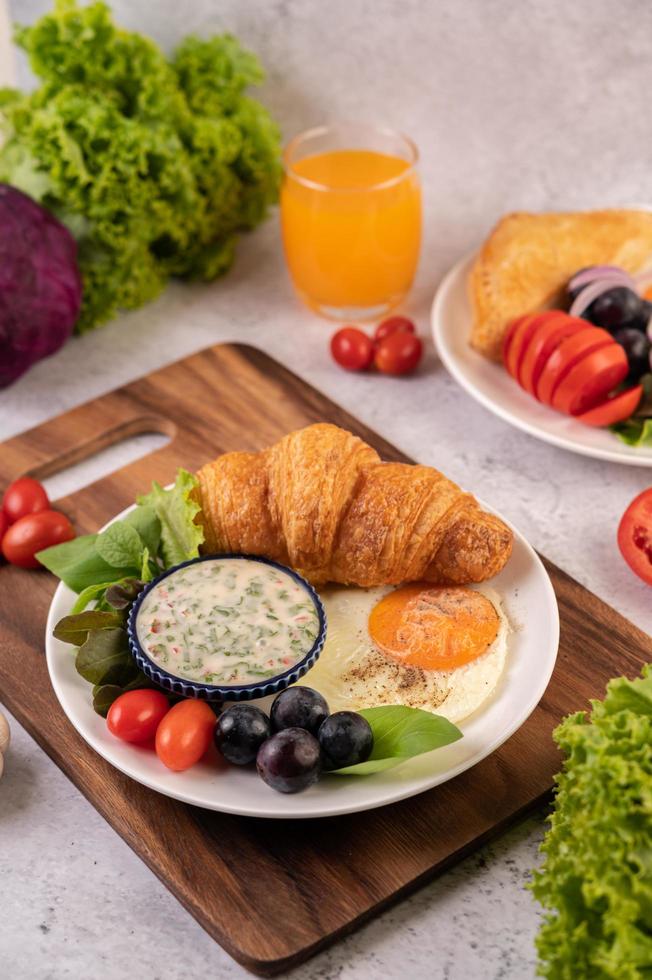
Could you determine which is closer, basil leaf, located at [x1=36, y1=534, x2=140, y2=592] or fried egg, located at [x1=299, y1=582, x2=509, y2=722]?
fried egg, located at [x1=299, y1=582, x2=509, y2=722]

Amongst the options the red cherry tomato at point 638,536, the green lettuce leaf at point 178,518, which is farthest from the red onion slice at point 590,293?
the green lettuce leaf at point 178,518

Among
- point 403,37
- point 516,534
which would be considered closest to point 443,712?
point 516,534

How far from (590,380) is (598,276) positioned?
604mm

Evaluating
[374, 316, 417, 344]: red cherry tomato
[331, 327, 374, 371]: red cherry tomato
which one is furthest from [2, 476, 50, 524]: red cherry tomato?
[374, 316, 417, 344]: red cherry tomato

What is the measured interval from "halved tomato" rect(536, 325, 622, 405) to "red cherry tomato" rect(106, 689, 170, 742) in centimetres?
181

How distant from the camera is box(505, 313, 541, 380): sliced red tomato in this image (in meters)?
4.09

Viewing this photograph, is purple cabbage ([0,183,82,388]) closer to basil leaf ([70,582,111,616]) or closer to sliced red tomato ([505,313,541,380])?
basil leaf ([70,582,111,616])

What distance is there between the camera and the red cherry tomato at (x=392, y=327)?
4.49m

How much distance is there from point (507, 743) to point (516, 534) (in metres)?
0.63

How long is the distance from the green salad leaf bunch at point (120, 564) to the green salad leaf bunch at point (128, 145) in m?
1.54

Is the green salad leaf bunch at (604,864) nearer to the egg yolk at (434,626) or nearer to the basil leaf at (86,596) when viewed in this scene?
the egg yolk at (434,626)

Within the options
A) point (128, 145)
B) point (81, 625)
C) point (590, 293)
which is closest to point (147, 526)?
point (81, 625)

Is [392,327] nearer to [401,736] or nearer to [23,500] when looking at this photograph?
[23,500]

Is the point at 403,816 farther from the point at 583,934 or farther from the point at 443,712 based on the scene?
the point at 583,934
